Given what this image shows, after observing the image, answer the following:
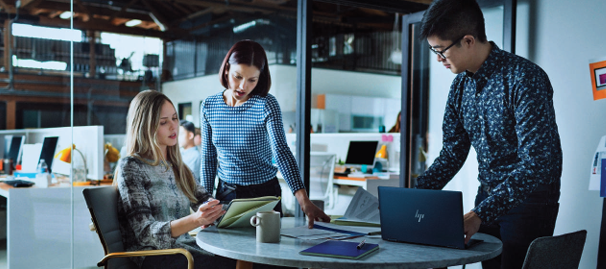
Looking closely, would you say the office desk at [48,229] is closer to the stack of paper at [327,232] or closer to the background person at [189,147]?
the background person at [189,147]

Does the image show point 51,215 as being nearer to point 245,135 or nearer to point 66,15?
point 66,15

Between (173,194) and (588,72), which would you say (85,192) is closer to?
(173,194)

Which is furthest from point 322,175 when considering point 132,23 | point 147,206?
point 147,206

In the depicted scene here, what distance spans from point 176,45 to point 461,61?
6.99 ft

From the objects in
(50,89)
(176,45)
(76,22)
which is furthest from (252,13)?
(50,89)

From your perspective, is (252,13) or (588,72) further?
(252,13)

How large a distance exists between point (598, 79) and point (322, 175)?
394 cm

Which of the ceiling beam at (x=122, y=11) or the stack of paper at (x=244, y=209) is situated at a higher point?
the ceiling beam at (x=122, y=11)

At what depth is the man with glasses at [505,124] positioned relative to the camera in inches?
63.0

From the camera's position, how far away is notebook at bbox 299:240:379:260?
4.37 feet

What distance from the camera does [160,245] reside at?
1.80 meters

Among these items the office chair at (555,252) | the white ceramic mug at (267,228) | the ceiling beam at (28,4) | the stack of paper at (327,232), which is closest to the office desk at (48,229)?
the ceiling beam at (28,4)

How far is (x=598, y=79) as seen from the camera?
99.1 inches

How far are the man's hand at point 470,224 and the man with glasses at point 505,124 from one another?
20 millimetres
